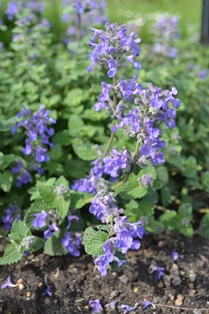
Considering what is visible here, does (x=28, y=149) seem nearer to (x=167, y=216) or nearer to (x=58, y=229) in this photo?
(x=58, y=229)

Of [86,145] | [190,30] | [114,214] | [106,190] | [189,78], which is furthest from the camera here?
[190,30]

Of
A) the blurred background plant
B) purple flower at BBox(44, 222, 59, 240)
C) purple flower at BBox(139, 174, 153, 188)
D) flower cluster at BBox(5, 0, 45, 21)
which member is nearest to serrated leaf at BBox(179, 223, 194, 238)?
the blurred background plant

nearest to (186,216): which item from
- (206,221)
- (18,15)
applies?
(206,221)

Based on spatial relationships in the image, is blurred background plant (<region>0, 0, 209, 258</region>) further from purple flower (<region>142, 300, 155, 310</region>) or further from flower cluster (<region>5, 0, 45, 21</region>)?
purple flower (<region>142, 300, 155, 310</region>)

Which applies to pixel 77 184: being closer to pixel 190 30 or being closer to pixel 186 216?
pixel 186 216

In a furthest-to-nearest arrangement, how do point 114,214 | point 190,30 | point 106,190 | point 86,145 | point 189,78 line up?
point 190,30 → point 189,78 → point 86,145 → point 106,190 → point 114,214

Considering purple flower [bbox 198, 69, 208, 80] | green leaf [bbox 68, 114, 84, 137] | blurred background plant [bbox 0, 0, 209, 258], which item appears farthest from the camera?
purple flower [bbox 198, 69, 208, 80]

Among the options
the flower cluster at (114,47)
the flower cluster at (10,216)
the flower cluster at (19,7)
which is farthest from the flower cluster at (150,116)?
the flower cluster at (19,7)
